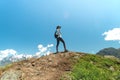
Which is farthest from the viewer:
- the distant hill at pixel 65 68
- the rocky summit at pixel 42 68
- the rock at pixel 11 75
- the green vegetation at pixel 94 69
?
the rock at pixel 11 75

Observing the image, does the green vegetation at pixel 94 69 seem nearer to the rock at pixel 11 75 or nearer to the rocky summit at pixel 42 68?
the rocky summit at pixel 42 68

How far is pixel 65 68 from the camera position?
30.7 m

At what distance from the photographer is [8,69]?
1252 inches

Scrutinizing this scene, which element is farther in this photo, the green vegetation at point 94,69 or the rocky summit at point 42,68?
the rocky summit at point 42,68

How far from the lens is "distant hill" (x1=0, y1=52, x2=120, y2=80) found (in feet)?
94.0

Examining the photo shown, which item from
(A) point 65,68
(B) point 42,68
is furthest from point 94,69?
(B) point 42,68

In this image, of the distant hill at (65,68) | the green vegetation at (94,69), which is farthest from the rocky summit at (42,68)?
the green vegetation at (94,69)

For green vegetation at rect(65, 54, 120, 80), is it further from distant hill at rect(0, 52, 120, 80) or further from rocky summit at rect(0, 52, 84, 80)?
rocky summit at rect(0, 52, 84, 80)

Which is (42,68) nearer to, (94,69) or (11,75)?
(11,75)

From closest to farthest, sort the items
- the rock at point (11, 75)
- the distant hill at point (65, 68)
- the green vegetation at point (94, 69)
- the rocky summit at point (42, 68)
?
the green vegetation at point (94, 69)
the distant hill at point (65, 68)
the rocky summit at point (42, 68)
the rock at point (11, 75)

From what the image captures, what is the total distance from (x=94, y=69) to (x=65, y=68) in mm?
2926

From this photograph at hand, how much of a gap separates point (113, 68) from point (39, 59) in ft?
27.2

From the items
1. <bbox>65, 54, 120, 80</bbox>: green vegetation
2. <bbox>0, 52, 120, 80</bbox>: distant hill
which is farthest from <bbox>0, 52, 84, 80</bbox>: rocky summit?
<bbox>65, 54, 120, 80</bbox>: green vegetation

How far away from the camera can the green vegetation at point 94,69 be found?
91.2 feet
